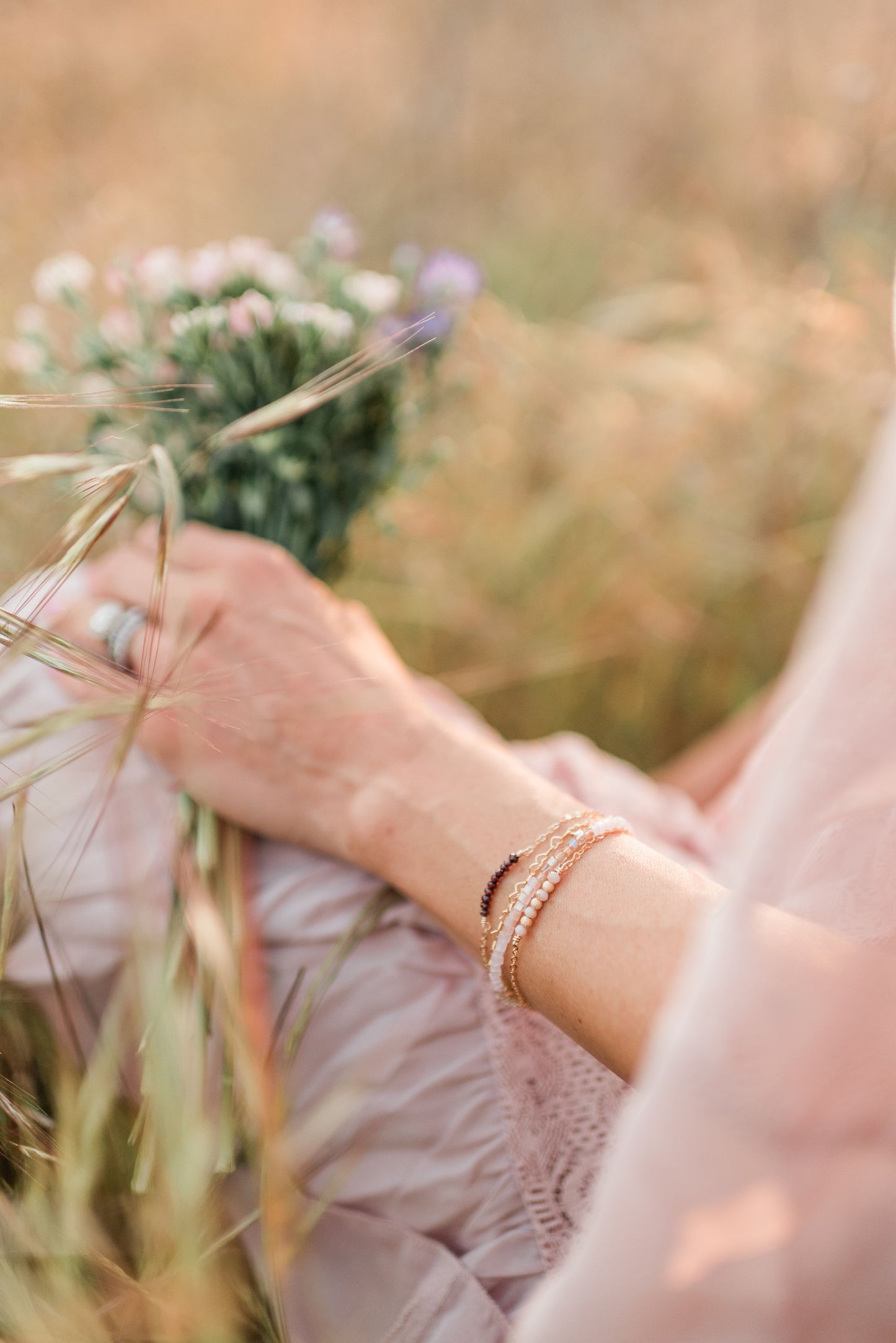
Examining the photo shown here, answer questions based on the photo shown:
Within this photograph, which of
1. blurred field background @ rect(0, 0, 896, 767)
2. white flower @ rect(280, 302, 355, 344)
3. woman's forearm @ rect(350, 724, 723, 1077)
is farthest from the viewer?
blurred field background @ rect(0, 0, 896, 767)

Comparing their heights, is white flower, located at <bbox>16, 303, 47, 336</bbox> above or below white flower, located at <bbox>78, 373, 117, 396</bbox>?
above

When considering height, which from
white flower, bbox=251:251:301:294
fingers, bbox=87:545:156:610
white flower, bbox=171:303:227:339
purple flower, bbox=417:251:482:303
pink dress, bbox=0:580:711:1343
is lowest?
pink dress, bbox=0:580:711:1343

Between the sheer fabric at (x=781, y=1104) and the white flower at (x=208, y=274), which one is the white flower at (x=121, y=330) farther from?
the sheer fabric at (x=781, y=1104)

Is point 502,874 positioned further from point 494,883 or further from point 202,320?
point 202,320

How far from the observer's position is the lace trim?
1.68 feet

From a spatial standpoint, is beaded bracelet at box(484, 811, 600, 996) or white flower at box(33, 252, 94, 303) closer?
beaded bracelet at box(484, 811, 600, 996)

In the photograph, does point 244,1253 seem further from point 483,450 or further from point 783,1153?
point 483,450

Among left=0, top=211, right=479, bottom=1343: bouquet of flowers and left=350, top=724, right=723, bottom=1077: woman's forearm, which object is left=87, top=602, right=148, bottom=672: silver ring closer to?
left=0, top=211, right=479, bottom=1343: bouquet of flowers

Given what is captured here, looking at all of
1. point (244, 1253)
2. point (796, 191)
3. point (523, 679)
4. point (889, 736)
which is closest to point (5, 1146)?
point (244, 1253)

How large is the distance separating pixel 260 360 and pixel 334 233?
16 cm

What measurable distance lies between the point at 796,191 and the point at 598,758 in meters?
1.88

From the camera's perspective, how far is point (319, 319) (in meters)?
0.65

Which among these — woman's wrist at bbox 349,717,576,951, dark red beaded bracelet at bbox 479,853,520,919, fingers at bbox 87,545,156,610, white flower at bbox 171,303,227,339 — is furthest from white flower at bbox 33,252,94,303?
dark red beaded bracelet at bbox 479,853,520,919

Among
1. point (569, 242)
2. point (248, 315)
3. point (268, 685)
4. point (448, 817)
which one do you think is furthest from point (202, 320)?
point (569, 242)
